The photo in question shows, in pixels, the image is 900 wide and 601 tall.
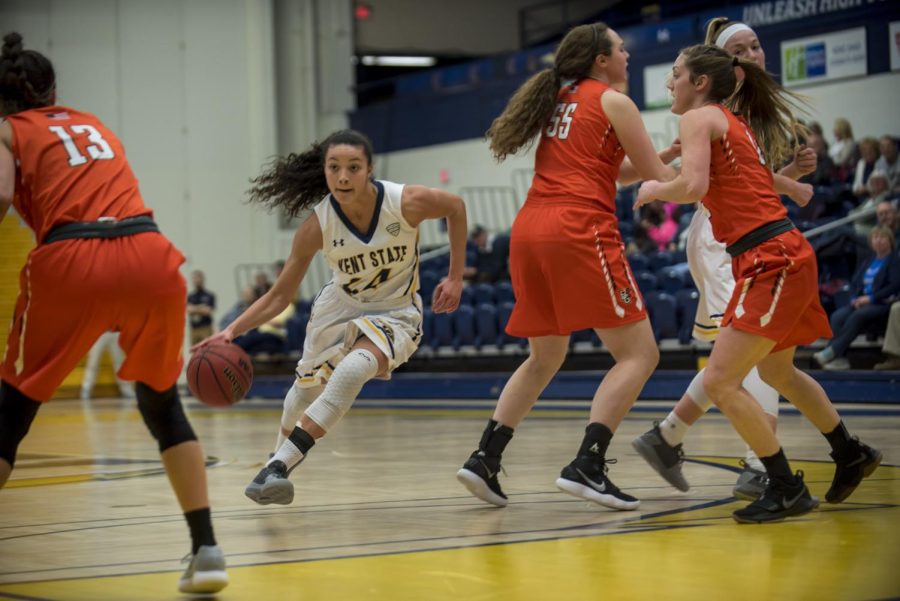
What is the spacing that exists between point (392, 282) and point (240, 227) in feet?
53.4

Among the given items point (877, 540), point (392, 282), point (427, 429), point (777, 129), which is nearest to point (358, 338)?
point (392, 282)

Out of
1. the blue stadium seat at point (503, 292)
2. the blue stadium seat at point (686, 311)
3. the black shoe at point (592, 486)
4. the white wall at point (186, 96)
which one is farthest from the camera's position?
the white wall at point (186, 96)

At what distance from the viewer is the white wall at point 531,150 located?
14.4m

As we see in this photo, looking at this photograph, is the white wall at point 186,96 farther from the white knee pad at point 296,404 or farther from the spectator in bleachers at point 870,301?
the white knee pad at point 296,404

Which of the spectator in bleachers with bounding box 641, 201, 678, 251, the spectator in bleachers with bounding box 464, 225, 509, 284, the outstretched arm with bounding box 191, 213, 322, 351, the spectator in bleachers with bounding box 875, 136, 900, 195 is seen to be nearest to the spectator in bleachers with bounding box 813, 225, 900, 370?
the spectator in bleachers with bounding box 875, 136, 900, 195

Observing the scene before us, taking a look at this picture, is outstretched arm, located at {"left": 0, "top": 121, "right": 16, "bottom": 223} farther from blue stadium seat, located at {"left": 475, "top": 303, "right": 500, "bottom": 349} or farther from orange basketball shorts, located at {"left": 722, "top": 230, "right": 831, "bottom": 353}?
blue stadium seat, located at {"left": 475, "top": 303, "right": 500, "bottom": 349}

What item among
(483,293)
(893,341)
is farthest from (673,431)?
(483,293)

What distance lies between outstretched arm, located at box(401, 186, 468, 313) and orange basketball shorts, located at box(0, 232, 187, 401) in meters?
1.95

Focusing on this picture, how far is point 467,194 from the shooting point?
19297 millimetres

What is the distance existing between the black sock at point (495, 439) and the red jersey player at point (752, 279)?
94 cm

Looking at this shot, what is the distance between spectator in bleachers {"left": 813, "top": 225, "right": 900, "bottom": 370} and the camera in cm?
1084

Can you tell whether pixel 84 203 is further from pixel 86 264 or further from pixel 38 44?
pixel 38 44

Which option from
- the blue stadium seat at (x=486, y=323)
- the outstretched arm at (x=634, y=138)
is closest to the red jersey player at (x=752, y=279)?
the outstretched arm at (x=634, y=138)

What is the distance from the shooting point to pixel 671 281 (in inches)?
517
